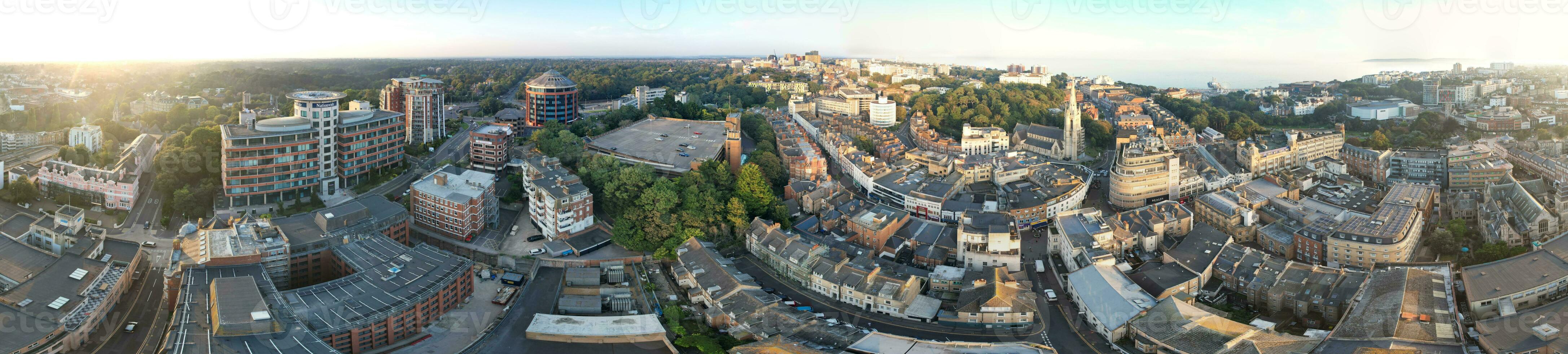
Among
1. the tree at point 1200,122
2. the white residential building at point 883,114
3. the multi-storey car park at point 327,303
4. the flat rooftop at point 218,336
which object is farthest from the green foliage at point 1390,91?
the flat rooftop at point 218,336

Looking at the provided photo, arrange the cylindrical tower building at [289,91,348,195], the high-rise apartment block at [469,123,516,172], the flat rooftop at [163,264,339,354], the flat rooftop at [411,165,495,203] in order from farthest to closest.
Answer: the high-rise apartment block at [469,123,516,172] < the cylindrical tower building at [289,91,348,195] < the flat rooftop at [411,165,495,203] < the flat rooftop at [163,264,339,354]

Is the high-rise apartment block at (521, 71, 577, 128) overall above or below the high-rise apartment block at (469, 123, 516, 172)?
above

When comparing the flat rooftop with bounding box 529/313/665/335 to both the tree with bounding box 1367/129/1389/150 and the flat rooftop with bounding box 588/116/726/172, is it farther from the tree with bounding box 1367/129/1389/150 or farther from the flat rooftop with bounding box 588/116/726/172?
the tree with bounding box 1367/129/1389/150

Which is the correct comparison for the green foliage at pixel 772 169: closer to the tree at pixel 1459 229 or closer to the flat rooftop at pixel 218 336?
the flat rooftop at pixel 218 336

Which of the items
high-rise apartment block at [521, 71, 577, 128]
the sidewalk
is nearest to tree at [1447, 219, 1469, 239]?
the sidewalk

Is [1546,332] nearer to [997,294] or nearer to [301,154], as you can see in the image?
[997,294]

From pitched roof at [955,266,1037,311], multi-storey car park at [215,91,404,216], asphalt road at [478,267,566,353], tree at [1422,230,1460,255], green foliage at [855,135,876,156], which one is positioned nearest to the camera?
asphalt road at [478,267,566,353]
